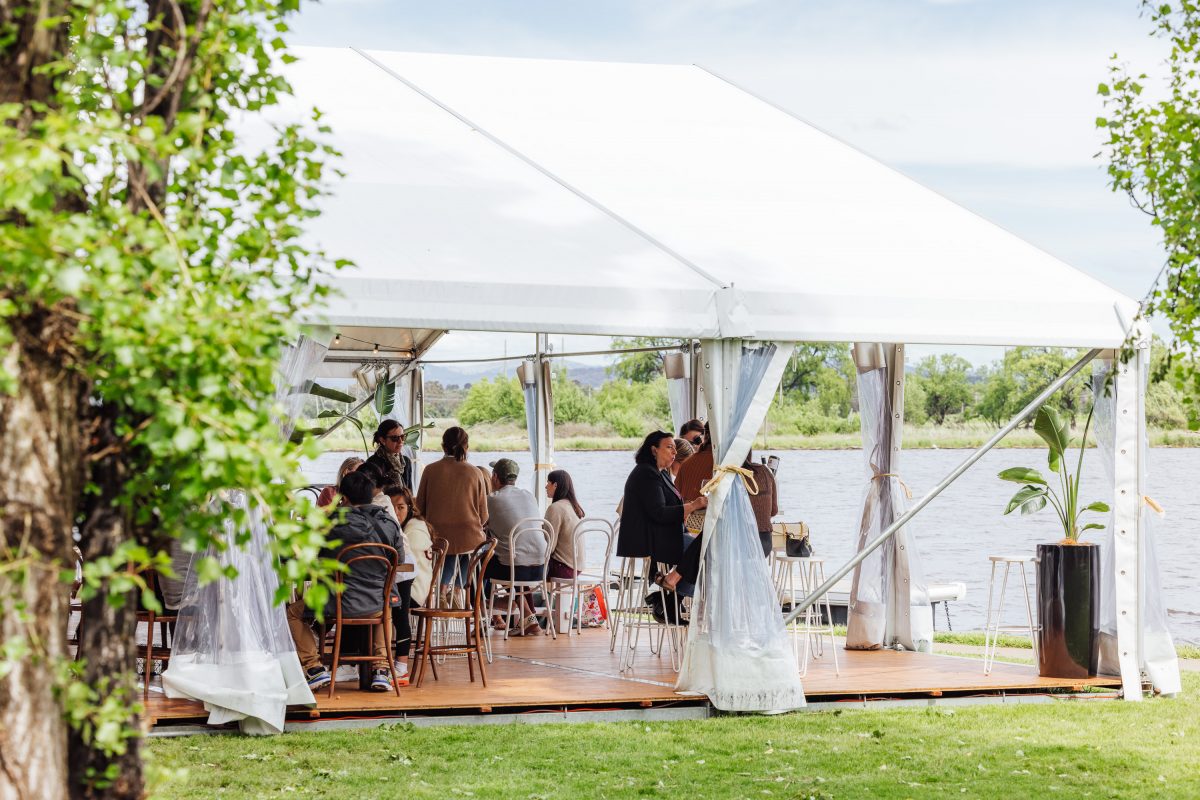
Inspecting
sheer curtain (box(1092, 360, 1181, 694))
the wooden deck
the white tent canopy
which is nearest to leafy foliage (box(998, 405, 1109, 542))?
sheer curtain (box(1092, 360, 1181, 694))

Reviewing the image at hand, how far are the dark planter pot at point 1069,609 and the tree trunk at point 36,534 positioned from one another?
6464 mm

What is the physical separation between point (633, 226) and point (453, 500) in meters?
2.32

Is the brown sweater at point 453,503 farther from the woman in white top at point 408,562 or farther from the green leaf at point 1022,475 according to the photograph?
the green leaf at point 1022,475

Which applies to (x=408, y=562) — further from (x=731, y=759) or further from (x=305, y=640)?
(x=731, y=759)

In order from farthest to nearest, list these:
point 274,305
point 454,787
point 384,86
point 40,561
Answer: point 384,86 → point 454,787 → point 274,305 → point 40,561

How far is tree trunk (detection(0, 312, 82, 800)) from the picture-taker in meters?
2.40

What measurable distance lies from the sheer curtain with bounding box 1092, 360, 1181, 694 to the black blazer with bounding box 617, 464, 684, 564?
2.45m

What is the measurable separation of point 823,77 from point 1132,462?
41.7 m

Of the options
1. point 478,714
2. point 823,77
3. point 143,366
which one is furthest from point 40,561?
point 823,77

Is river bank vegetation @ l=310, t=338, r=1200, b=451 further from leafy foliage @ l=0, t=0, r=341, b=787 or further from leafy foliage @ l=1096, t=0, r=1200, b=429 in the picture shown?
leafy foliage @ l=0, t=0, r=341, b=787

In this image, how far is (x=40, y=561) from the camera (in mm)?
2410

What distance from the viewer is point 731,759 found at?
6039mm

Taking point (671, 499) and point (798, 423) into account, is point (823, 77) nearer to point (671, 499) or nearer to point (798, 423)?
point (798, 423)

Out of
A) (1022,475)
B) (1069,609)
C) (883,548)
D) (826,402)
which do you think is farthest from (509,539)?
(826,402)
